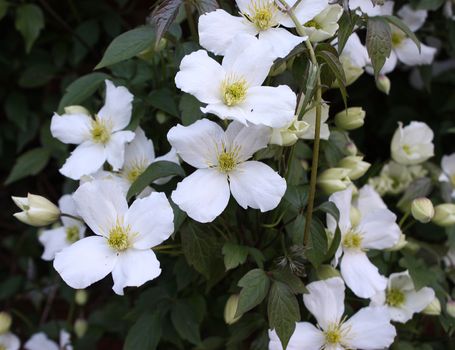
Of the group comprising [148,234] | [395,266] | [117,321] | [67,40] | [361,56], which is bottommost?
[117,321]

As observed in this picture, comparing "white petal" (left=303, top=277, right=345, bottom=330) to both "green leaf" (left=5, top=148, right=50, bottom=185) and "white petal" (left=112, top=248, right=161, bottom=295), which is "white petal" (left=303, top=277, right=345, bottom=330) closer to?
"white petal" (left=112, top=248, right=161, bottom=295)

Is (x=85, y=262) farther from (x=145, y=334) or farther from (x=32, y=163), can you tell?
(x=32, y=163)

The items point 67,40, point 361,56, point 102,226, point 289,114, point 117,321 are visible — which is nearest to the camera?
point 289,114

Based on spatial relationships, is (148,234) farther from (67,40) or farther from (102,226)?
(67,40)

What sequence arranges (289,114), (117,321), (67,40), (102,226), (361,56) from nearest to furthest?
A: (289,114) < (102,226) < (361,56) < (117,321) < (67,40)

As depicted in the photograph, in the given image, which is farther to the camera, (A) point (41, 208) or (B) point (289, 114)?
(A) point (41, 208)

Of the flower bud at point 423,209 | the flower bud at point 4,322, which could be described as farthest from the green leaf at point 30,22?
the flower bud at point 423,209

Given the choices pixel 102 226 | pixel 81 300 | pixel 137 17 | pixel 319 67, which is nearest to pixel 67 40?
pixel 137 17

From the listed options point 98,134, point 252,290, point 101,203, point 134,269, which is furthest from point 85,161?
point 252,290
